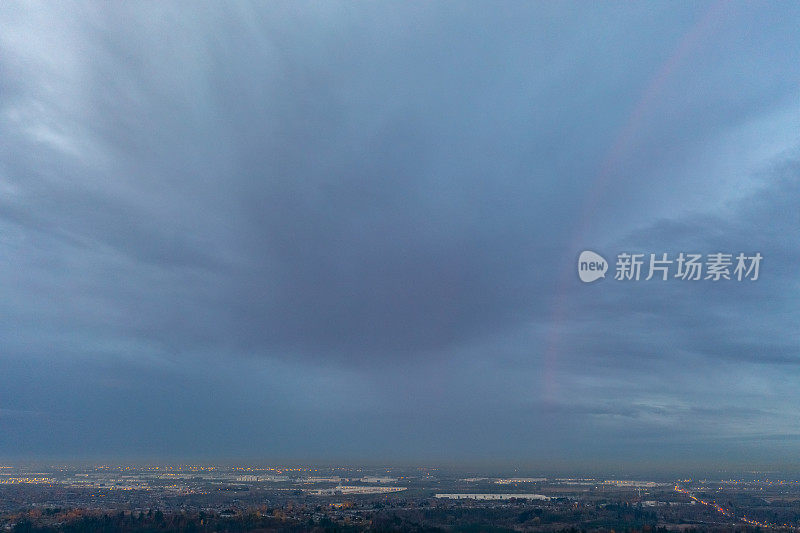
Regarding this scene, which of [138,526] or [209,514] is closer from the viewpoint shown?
[138,526]

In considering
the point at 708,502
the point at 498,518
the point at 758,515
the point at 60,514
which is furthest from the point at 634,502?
the point at 60,514

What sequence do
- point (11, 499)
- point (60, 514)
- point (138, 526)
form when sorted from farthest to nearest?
point (11, 499), point (60, 514), point (138, 526)

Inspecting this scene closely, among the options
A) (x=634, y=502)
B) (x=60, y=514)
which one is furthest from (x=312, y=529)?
(x=634, y=502)

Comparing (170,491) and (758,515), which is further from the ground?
(758,515)

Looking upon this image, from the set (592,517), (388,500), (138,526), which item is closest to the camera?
(138,526)

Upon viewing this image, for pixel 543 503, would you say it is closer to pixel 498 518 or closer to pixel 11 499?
pixel 498 518

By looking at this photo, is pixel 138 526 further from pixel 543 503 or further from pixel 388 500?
pixel 543 503

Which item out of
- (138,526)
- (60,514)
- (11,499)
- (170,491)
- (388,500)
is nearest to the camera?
(138,526)

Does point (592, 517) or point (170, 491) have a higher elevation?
point (592, 517)

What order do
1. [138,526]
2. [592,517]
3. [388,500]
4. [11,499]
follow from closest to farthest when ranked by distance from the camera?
[138,526] < [592,517] < [11,499] < [388,500]
